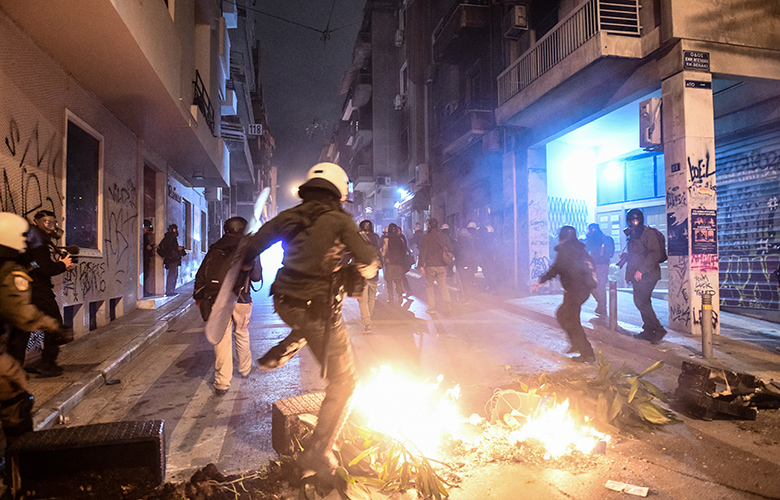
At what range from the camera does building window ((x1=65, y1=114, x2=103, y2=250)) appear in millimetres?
8008

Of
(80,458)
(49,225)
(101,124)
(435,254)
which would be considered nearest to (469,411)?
(80,458)

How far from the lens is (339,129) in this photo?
2037 inches

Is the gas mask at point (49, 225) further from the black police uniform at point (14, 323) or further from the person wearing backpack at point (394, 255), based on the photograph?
the person wearing backpack at point (394, 255)

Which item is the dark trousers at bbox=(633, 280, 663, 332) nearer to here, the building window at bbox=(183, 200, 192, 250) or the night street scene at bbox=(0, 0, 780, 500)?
the night street scene at bbox=(0, 0, 780, 500)

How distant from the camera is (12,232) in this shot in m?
2.97

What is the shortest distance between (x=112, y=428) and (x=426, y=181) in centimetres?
2072

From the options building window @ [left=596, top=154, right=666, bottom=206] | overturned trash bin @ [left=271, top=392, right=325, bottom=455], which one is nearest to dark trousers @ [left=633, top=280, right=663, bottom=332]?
overturned trash bin @ [left=271, top=392, right=325, bottom=455]

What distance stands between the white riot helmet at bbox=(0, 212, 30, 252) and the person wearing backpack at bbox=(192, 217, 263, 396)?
1513mm

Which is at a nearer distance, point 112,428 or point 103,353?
point 112,428

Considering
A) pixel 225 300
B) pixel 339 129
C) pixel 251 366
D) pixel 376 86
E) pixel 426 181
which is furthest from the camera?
pixel 339 129

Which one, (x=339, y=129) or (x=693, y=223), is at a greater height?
(x=339, y=129)

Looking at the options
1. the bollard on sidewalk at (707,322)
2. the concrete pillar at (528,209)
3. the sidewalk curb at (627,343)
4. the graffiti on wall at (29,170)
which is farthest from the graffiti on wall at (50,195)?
the concrete pillar at (528,209)

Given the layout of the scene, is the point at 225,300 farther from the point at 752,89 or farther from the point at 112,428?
the point at 752,89

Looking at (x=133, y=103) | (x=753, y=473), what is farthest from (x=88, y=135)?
(x=753, y=473)
